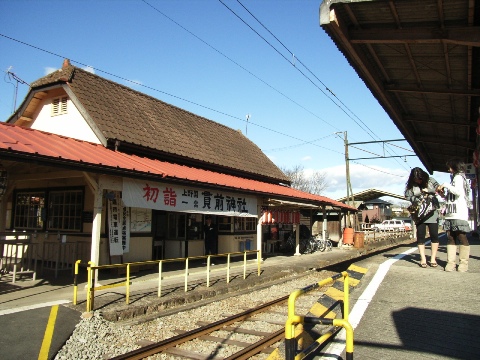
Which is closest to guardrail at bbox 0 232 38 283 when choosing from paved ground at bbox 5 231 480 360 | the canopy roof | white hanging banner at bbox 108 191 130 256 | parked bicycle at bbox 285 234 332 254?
paved ground at bbox 5 231 480 360

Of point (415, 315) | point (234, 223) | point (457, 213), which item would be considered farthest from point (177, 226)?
point (415, 315)

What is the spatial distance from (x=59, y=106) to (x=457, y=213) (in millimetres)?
11755

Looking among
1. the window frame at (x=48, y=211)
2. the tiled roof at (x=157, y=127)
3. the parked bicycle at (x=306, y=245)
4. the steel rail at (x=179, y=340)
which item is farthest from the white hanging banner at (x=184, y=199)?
the parked bicycle at (x=306, y=245)

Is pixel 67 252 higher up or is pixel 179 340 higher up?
pixel 67 252

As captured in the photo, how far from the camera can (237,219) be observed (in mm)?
16938

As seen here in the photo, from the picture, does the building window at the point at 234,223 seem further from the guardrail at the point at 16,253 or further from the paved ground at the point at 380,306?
the guardrail at the point at 16,253

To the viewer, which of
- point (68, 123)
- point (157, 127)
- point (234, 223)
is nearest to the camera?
point (68, 123)

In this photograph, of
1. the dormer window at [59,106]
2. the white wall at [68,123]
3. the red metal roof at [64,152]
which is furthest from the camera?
the dormer window at [59,106]

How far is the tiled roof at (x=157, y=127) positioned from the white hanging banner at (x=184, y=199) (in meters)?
2.32

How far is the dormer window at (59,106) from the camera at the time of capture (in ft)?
42.2

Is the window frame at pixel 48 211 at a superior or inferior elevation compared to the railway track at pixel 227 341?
superior

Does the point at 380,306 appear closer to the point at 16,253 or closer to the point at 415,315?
the point at 415,315

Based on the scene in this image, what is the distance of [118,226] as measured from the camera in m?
10.5

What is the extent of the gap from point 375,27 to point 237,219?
11.2 m
